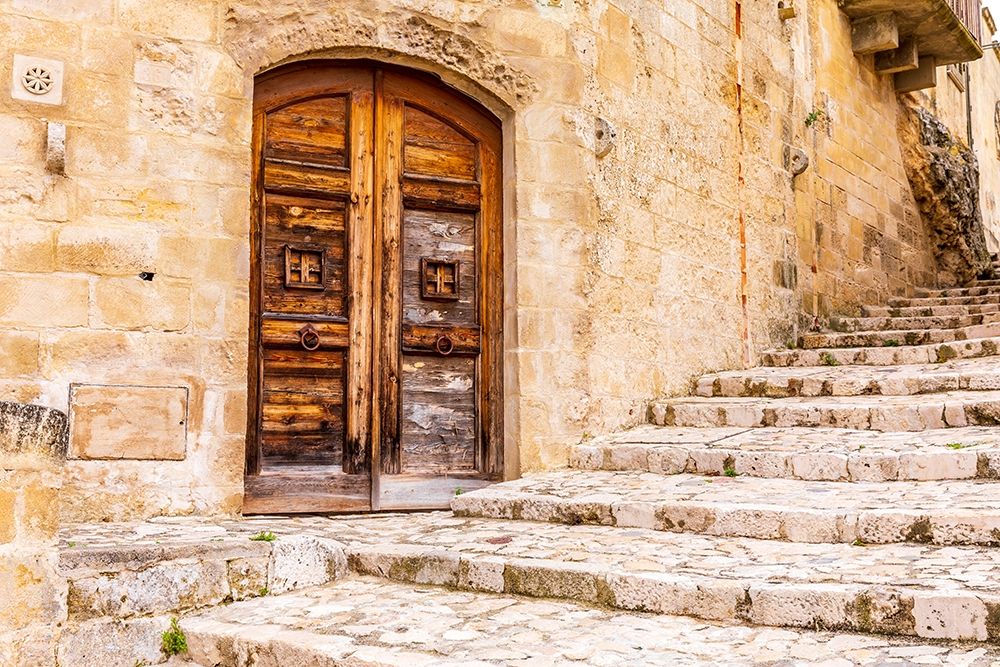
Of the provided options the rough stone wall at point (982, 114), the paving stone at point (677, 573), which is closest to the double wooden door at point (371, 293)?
the paving stone at point (677, 573)

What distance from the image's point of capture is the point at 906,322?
8.05m

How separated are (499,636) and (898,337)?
5353mm

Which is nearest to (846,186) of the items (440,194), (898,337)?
(898,337)

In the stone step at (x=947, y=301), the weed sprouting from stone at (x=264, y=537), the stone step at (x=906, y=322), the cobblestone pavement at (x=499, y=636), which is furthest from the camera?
the stone step at (x=947, y=301)

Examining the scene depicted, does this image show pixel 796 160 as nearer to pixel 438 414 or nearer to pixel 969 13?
pixel 438 414

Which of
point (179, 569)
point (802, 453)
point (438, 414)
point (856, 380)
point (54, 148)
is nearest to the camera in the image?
point (179, 569)

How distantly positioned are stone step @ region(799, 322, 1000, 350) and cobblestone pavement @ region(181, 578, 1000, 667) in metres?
4.83

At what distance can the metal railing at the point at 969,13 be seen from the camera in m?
10.7

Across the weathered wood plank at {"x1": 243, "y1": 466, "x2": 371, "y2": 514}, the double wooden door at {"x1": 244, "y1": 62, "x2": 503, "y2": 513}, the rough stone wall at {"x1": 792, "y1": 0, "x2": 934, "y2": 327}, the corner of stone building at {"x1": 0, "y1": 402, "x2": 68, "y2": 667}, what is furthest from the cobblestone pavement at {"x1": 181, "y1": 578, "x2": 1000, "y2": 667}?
the rough stone wall at {"x1": 792, "y1": 0, "x2": 934, "y2": 327}

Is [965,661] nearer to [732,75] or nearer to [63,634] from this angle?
[63,634]

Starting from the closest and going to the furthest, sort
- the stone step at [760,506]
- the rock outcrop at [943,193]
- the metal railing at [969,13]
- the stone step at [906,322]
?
the stone step at [760,506]
the stone step at [906,322]
the metal railing at [969,13]
the rock outcrop at [943,193]

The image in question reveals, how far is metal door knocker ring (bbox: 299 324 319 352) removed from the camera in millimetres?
5148

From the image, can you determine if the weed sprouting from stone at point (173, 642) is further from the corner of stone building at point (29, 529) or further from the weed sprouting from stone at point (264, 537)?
the weed sprouting from stone at point (264, 537)

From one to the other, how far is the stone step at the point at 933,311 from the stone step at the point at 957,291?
1120mm
